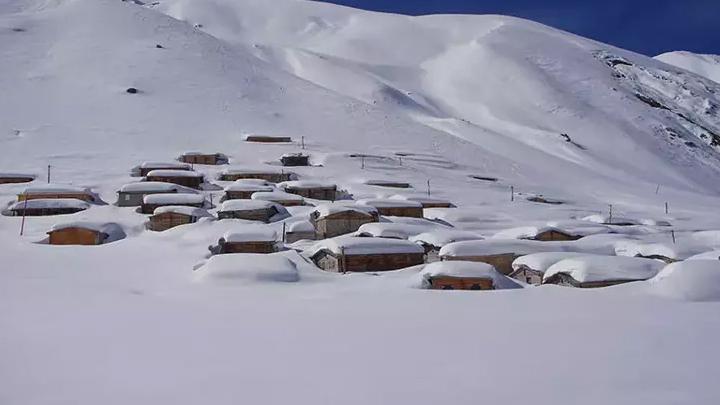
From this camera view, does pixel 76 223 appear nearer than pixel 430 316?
No

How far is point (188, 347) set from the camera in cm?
739

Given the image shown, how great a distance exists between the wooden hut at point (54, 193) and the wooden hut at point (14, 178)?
18.2ft

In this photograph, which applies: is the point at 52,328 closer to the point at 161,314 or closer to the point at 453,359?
the point at 161,314

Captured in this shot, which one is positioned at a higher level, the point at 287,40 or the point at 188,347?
the point at 287,40

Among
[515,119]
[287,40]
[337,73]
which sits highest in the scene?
[287,40]

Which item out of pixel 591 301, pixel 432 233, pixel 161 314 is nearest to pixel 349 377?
pixel 161 314

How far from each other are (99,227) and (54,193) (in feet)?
31.9

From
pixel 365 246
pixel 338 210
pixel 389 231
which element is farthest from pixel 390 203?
pixel 365 246

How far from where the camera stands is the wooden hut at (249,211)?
28734 millimetres

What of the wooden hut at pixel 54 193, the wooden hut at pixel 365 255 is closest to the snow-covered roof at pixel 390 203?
the wooden hut at pixel 365 255

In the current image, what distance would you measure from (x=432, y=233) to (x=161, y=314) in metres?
14.1

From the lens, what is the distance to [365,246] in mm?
18203

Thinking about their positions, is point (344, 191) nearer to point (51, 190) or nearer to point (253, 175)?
point (253, 175)

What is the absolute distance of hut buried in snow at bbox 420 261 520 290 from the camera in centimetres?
1372
